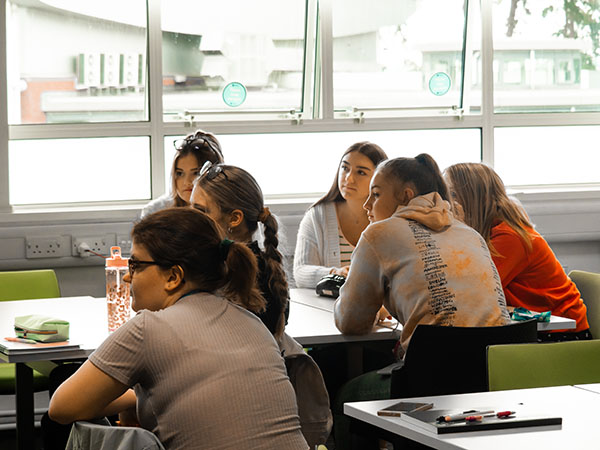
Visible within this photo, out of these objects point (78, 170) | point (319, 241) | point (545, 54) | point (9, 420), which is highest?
point (545, 54)

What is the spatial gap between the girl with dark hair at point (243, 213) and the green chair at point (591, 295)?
1591mm

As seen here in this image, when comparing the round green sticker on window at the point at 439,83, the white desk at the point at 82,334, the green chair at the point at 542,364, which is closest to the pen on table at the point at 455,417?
the green chair at the point at 542,364

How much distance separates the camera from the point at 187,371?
82.2 inches

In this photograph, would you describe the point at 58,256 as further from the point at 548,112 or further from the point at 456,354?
the point at 548,112

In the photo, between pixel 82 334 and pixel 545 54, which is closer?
pixel 82 334

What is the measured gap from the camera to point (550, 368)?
2.67 m

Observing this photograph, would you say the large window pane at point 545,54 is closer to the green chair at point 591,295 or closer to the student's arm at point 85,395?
the green chair at point 591,295

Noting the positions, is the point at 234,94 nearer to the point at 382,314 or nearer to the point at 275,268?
the point at 382,314

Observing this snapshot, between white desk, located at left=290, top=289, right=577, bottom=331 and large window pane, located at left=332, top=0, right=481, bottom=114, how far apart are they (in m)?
1.82

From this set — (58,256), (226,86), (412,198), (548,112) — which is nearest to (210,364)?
(412,198)

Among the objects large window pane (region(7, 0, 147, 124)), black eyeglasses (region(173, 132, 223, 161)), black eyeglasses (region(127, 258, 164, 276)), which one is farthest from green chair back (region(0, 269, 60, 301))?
black eyeglasses (region(127, 258, 164, 276))

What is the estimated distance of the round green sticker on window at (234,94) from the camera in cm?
562

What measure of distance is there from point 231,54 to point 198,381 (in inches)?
149

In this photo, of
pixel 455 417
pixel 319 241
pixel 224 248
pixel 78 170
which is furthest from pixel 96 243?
pixel 455 417
